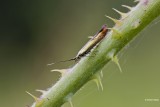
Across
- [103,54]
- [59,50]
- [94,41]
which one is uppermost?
[59,50]

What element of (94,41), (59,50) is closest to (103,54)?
(94,41)

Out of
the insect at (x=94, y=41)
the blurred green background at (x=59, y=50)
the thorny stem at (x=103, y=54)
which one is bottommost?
the thorny stem at (x=103, y=54)

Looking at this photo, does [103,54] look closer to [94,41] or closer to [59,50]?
[94,41]

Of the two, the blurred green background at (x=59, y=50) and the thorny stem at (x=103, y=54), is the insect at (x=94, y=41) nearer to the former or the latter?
the thorny stem at (x=103, y=54)

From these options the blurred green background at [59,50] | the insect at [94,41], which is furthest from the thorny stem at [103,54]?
the blurred green background at [59,50]

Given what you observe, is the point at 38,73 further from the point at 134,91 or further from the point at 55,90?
the point at 55,90

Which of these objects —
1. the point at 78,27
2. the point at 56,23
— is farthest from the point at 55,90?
the point at 56,23

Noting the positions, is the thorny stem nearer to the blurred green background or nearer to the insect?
the insect
